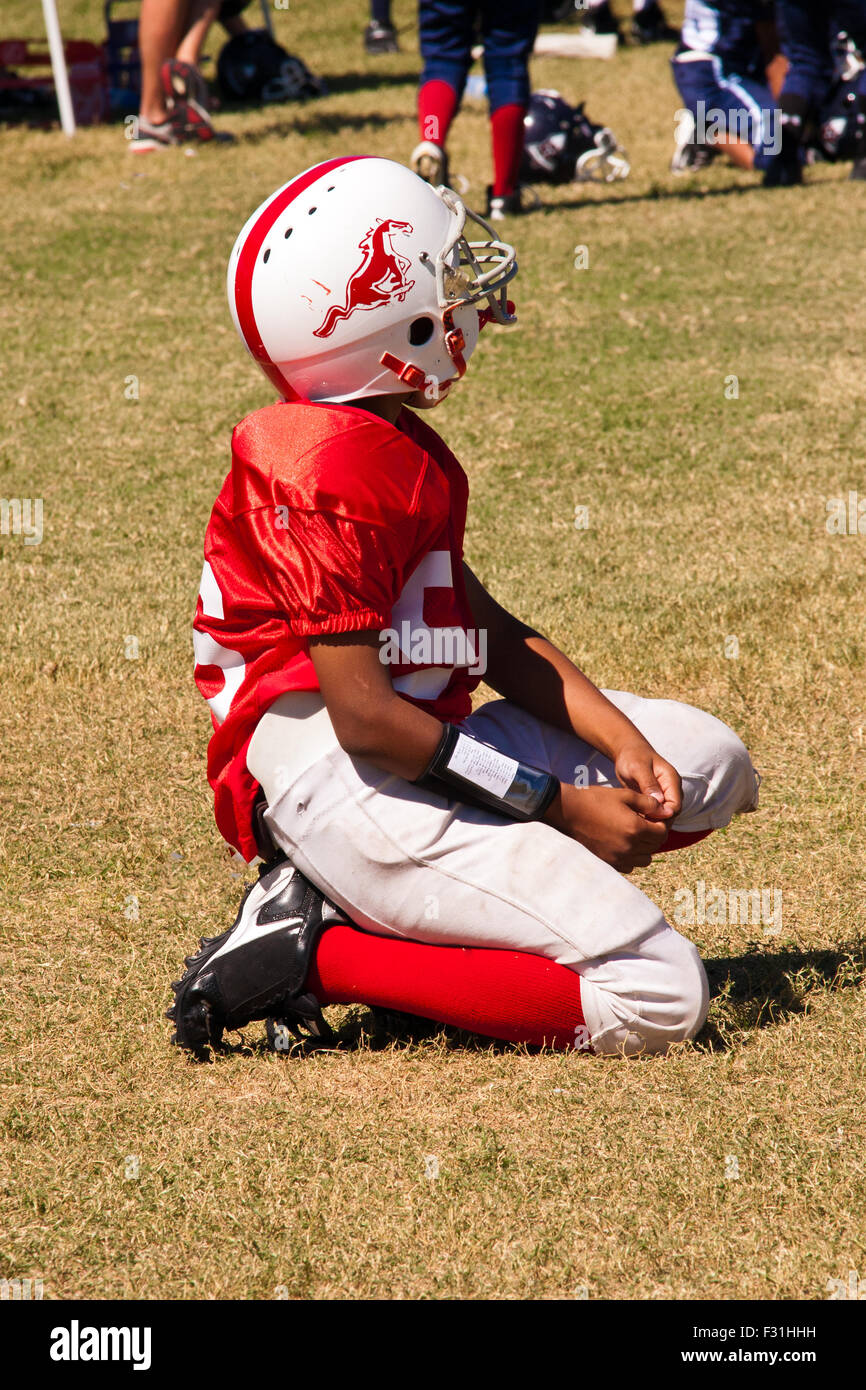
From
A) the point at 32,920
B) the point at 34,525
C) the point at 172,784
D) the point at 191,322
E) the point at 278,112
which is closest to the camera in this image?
the point at 32,920

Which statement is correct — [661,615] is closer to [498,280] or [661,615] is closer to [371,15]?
[498,280]

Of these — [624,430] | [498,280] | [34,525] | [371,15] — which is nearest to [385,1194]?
[498,280]

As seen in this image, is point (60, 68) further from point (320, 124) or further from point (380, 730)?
point (380, 730)

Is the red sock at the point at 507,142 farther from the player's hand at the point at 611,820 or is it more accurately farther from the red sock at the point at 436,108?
the player's hand at the point at 611,820

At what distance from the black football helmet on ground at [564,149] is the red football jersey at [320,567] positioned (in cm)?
629

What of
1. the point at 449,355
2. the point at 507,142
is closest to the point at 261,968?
the point at 449,355

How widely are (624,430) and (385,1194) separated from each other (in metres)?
3.55

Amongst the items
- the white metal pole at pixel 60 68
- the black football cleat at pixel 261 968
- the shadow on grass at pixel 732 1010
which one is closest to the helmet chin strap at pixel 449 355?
the black football cleat at pixel 261 968

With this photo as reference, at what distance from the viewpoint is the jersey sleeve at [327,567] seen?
2131 mm

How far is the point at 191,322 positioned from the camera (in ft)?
20.5

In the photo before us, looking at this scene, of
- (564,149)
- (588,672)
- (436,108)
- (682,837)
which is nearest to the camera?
(682,837)

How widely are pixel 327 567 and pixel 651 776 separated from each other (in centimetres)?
65

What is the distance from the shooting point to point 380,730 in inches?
86.4

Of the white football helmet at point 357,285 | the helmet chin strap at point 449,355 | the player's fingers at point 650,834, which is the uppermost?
the white football helmet at point 357,285
